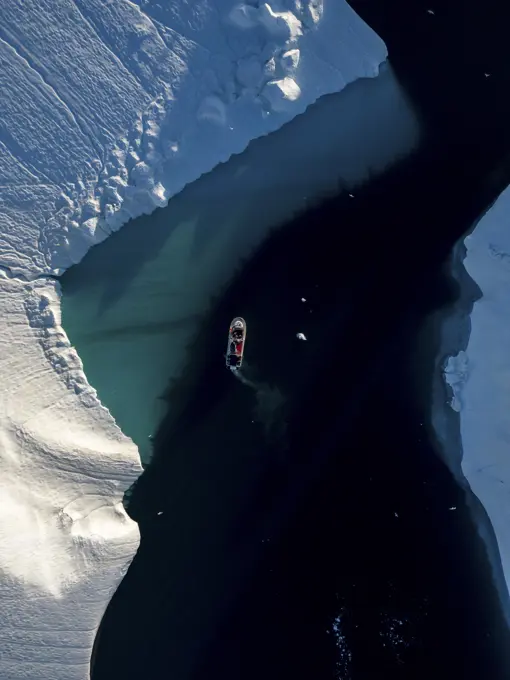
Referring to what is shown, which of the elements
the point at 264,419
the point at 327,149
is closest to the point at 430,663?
the point at 264,419

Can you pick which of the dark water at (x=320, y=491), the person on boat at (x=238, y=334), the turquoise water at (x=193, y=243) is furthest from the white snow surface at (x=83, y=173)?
the person on boat at (x=238, y=334)

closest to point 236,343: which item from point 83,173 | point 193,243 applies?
point 193,243

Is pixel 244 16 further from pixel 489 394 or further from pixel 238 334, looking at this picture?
pixel 489 394

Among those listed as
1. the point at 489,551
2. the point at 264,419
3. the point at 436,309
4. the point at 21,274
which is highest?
the point at 436,309

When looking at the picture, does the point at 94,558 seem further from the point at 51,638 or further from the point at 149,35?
the point at 149,35

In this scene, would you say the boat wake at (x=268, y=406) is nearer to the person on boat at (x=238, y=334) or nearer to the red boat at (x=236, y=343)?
the red boat at (x=236, y=343)
